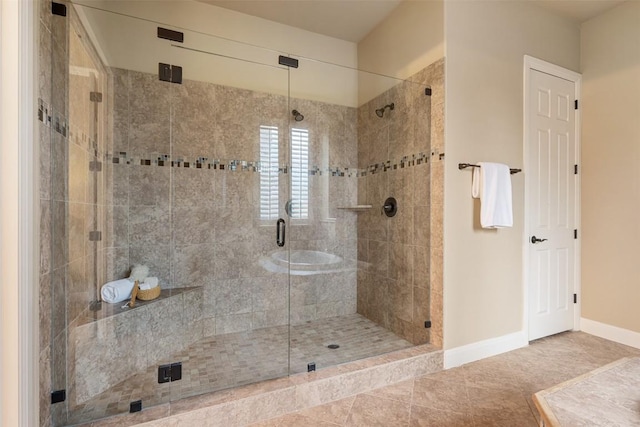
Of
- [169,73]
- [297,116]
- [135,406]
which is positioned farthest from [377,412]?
[169,73]

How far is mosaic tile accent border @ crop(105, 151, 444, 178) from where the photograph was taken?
2.31m

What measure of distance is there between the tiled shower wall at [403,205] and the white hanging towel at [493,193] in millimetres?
311

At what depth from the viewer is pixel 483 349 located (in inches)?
95.2

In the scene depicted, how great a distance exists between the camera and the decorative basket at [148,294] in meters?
2.19

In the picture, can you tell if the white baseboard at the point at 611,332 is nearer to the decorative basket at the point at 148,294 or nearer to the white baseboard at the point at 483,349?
the white baseboard at the point at 483,349

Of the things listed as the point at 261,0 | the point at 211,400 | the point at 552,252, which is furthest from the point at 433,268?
the point at 261,0

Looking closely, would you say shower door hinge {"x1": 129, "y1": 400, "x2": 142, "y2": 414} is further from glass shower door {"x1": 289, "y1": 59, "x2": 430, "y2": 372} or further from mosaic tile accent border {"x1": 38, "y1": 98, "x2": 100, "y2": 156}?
mosaic tile accent border {"x1": 38, "y1": 98, "x2": 100, "y2": 156}

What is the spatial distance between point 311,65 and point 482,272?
2.16m

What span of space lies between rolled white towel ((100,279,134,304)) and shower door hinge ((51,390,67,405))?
1.86ft

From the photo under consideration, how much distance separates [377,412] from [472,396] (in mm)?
637

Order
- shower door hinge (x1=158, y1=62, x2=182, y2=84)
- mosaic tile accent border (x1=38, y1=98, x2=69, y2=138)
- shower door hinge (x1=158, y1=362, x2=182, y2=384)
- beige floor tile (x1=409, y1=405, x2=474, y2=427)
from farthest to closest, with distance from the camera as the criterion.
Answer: shower door hinge (x1=158, y1=62, x2=182, y2=84) < shower door hinge (x1=158, y1=362, x2=182, y2=384) < beige floor tile (x1=409, y1=405, x2=474, y2=427) < mosaic tile accent border (x1=38, y1=98, x2=69, y2=138)

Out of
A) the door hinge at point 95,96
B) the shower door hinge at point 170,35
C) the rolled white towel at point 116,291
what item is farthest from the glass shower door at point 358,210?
the door hinge at point 95,96

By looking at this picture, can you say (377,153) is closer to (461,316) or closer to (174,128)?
(461,316)

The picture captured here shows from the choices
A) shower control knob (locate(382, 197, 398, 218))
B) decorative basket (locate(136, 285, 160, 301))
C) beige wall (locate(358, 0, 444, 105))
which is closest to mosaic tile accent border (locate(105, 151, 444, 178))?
shower control knob (locate(382, 197, 398, 218))
